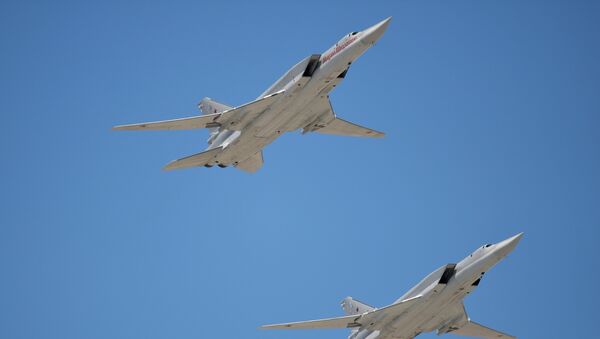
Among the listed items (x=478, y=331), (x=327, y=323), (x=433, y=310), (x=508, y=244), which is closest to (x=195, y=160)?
(x=327, y=323)

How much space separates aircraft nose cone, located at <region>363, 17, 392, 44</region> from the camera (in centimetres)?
5538

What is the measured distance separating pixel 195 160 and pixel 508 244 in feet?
67.2

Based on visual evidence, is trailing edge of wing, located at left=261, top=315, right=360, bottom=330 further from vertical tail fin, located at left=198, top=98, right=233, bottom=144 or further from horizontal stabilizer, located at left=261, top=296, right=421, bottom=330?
vertical tail fin, located at left=198, top=98, right=233, bottom=144

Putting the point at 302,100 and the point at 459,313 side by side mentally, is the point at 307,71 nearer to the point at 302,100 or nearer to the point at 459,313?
the point at 302,100

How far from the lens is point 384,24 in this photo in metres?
55.4

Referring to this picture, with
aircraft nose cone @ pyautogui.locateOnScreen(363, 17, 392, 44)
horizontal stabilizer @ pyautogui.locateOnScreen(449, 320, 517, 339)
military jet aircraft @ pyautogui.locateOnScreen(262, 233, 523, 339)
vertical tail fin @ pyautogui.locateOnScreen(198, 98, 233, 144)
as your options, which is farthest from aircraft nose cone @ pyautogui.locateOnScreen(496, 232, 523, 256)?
vertical tail fin @ pyautogui.locateOnScreen(198, 98, 233, 144)

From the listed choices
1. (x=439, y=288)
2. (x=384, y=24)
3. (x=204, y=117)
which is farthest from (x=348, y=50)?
(x=439, y=288)

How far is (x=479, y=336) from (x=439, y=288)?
1001cm

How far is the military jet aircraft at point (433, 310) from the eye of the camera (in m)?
57.4

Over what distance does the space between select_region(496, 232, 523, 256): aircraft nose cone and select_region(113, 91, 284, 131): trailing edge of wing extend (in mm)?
15736

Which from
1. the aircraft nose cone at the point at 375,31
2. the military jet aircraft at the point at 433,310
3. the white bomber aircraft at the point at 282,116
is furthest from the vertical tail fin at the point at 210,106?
the military jet aircraft at the point at 433,310

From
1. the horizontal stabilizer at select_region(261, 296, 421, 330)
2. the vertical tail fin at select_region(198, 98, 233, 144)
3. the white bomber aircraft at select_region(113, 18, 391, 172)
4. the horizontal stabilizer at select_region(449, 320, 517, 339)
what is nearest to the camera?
the white bomber aircraft at select_region(113, 18, 391, 172)

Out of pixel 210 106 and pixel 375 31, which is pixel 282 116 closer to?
pixel 375 31

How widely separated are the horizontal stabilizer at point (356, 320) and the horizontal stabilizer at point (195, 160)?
11.6 meters
